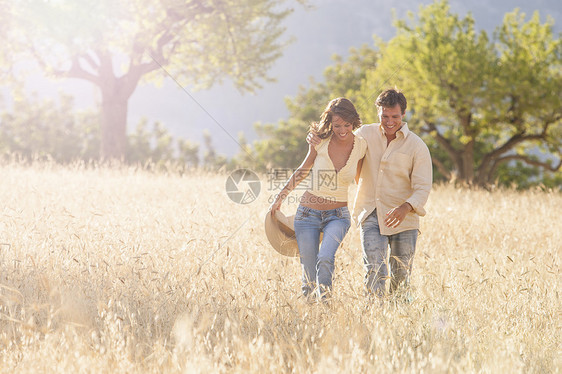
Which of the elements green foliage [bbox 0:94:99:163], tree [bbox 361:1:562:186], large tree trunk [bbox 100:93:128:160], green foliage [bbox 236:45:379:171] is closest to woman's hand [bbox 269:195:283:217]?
large tree trunk [bbox 100:93:128:160]

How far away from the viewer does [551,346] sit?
10.7 feet

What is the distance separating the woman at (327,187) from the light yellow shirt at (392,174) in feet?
0.60

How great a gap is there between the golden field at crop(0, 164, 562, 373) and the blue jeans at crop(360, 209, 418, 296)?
7.1 inches

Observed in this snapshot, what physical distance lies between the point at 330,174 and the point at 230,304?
129cm

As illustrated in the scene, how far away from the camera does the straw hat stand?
156 inches

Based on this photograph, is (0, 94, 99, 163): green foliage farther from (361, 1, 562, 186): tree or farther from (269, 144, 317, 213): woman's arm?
(269, 144, 317, 213): woman's arm

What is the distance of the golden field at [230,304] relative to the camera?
2.58 metres

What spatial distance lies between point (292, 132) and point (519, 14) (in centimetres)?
1760

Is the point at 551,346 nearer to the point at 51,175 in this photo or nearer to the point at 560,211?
the point at 560,211

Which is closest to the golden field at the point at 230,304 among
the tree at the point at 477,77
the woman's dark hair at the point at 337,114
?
the woman's dark hair at the point at 337,114

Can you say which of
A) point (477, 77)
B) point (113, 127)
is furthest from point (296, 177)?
point (477, 77)

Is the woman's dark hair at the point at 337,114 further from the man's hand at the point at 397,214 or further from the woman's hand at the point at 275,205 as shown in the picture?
the man's hand at the point at 397,214

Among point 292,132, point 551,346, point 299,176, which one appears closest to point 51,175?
point 299,176

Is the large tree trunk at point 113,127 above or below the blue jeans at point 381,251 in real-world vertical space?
above
